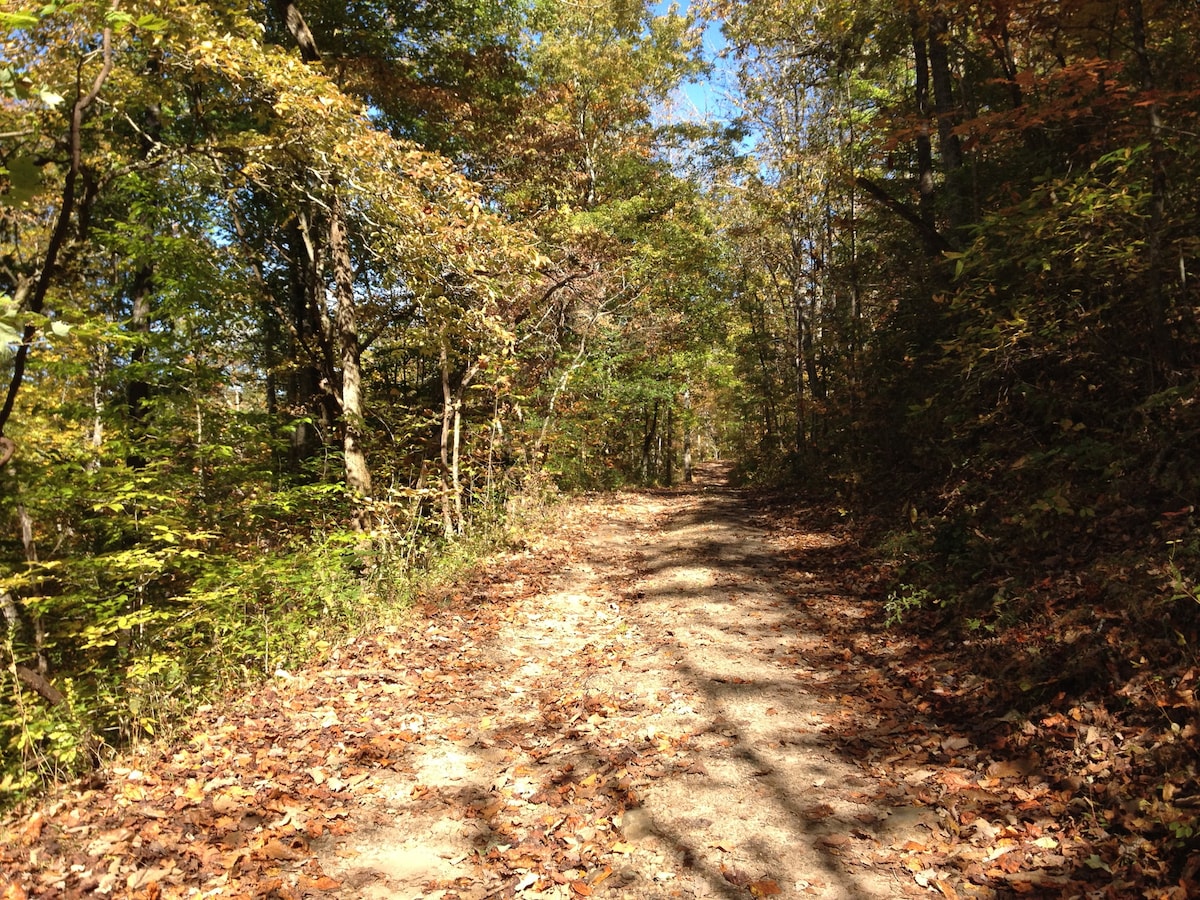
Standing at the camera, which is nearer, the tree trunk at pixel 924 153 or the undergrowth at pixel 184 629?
the undergrowth at pixel 184 629

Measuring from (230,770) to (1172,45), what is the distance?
37.3ft

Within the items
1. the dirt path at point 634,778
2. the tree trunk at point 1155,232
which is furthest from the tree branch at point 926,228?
the dirt path at point 634,778

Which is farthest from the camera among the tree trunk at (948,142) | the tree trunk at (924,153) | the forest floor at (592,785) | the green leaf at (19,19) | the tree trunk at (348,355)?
the tree trunk at (924,153)

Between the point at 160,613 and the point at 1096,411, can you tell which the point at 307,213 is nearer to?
the point at 160,613

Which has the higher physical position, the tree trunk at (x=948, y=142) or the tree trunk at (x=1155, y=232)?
the tree trunk at (x=948, y=142)

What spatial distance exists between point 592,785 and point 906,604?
3.70 metres

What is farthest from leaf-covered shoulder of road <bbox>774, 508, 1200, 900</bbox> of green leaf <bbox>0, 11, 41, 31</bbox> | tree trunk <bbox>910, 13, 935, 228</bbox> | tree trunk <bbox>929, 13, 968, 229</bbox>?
tree trunk <bbox>910, 13, 935, 228</bbox>

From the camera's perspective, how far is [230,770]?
4.18m

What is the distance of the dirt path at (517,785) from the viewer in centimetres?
323

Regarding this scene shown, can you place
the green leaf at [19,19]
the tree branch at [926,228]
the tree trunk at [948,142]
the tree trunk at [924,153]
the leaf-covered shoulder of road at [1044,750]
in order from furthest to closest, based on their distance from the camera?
the tree trunk at [924,153]
the tree branch at [926,228]
the tree trunk at [948,142]
the leaf-covered shoulder of road at [1044,750]
the green leaf at [19,19]

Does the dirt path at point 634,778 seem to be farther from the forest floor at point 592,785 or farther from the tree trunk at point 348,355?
the tree trunk at point 348,355

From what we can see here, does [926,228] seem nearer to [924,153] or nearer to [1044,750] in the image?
[924,153]

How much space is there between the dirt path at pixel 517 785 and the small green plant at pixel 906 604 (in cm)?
55

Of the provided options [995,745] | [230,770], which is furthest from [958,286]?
[230,770]
